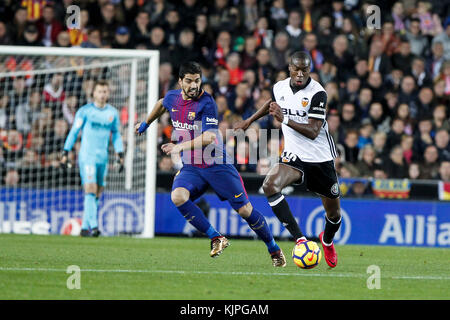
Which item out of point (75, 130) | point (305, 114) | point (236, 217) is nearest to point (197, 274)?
point (305, 114)

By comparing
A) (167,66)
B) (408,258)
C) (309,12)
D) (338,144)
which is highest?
(309,12)

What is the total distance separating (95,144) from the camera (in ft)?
44.8

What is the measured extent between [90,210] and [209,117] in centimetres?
504

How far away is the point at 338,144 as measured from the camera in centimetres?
1590

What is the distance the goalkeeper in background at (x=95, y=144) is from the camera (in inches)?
529

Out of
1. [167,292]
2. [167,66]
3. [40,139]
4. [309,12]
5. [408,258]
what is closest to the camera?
[167,292]

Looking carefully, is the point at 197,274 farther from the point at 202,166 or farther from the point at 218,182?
the point at 202,166

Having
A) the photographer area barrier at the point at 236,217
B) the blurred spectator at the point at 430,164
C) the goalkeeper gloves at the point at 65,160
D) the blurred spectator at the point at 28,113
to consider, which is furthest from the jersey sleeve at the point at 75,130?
the blurred spectator at the point at 430,164

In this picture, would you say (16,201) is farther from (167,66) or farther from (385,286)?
(385,286)

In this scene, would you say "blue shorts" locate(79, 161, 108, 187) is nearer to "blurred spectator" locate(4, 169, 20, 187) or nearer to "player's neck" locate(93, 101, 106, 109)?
"player's neck" locate(93, 101, 106, 109)

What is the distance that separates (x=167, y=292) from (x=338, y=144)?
965 cm

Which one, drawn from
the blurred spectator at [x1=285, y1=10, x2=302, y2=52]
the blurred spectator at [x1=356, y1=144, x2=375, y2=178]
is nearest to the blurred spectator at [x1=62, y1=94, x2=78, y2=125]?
the blurred spectator at [x1=285, y1=10, x2=302, y2=52]

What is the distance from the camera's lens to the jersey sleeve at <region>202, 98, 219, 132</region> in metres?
8.91
